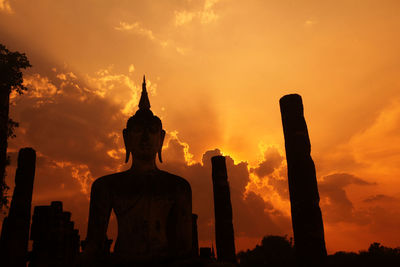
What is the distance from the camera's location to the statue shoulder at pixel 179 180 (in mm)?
6492

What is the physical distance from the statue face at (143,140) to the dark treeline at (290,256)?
45.0 ft

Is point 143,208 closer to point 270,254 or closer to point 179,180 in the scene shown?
point 179,180

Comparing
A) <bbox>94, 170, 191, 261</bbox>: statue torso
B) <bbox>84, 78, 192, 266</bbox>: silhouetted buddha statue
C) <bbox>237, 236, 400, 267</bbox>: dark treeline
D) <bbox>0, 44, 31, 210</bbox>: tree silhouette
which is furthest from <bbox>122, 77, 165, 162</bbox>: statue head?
<bbox>237, 236, 400, 267</bbox>: dark treeline

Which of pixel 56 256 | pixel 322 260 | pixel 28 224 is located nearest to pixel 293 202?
pixel 322 260

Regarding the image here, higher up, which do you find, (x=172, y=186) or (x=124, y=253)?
(x=172, y=186)

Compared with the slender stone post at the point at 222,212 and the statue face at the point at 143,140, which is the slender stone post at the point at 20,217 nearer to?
the slender stone post at the point at 222,212

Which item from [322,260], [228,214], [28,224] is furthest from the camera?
[228,214]

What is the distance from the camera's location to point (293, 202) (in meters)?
10.7

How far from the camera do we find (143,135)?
262 inches

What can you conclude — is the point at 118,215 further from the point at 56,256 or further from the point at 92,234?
the point at 56,256

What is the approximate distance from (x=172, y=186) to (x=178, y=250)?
1.04 meters

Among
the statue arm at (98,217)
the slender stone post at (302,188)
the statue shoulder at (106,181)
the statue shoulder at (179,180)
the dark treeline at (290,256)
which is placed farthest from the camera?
the dark treeline at (290,256)

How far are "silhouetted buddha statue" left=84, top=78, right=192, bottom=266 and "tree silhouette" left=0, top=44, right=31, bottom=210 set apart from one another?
32.9 ft

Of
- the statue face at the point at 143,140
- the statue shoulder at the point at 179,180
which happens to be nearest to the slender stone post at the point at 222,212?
the statue shoulder at the point at 179,180
